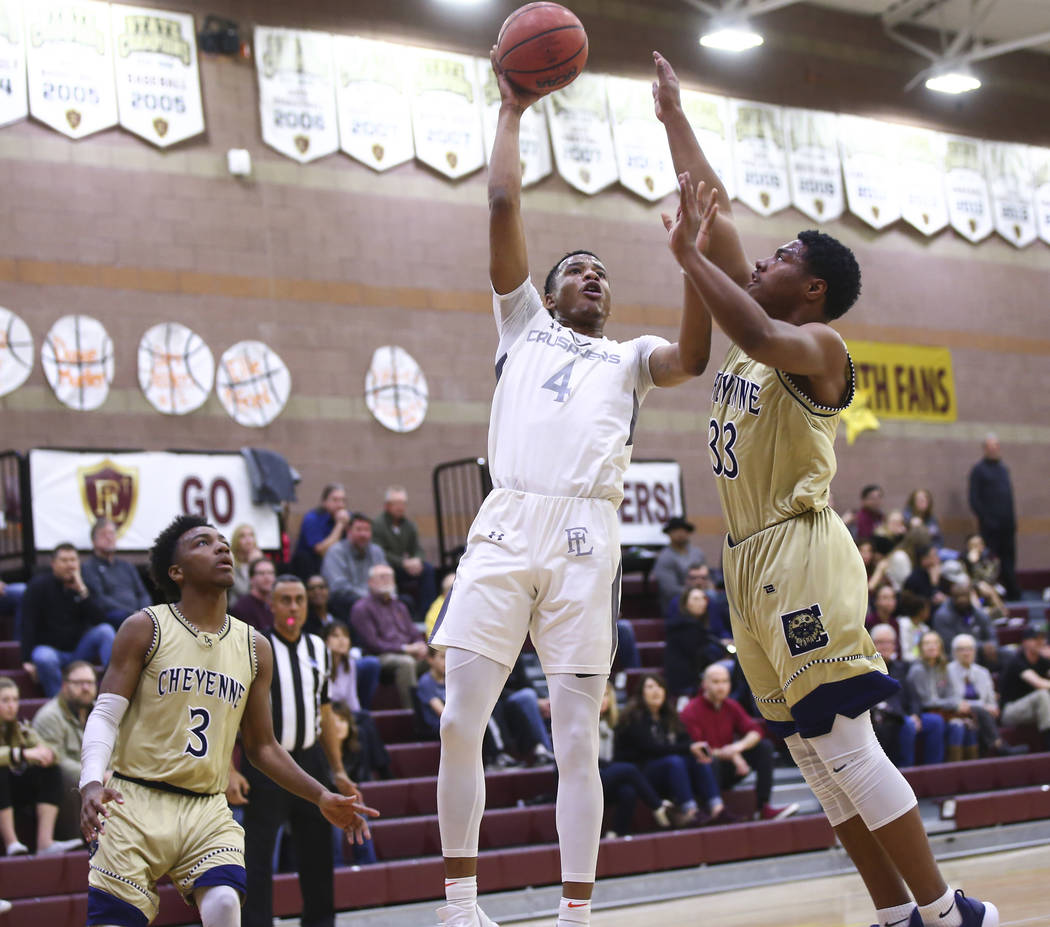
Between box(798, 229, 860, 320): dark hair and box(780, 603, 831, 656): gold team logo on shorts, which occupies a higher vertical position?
box(798, 229, 860, 320): dark hair

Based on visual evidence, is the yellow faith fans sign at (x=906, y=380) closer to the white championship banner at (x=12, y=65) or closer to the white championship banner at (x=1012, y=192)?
the white championship banner at (x=1012, y=192)

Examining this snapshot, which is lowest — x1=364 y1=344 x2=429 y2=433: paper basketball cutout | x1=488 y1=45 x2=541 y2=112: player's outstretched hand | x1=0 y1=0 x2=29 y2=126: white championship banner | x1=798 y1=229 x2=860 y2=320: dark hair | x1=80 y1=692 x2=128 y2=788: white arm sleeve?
x1=80 y1=692 x2=128 y2=788: white arm sleeve

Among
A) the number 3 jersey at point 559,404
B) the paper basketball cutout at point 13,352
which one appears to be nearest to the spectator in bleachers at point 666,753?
the number 3 jersey at point 559,404

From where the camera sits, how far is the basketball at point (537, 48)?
4.34m

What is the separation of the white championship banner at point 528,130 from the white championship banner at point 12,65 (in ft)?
15.1

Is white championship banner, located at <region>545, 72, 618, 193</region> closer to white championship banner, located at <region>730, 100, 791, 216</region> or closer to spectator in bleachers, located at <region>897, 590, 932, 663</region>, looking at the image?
white championship banner, located at <region>730, 100, 791, 216</region>

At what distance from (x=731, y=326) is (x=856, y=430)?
13384 millimetres

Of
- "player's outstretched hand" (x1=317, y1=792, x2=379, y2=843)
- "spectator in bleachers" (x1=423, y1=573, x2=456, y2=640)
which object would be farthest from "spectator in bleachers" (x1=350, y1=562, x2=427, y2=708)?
"player's outstretched hand" (x1=317, y1=792, x2=379, y2=843)

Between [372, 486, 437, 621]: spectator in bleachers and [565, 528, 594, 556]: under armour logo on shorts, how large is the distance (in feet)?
25.7

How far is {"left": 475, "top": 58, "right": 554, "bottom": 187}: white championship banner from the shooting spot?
14.5m

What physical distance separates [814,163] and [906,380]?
2883mm

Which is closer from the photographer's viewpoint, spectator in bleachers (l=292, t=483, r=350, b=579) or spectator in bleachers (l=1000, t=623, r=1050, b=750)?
spectator in bleachers (l=292, t=483, r=350, b=579)

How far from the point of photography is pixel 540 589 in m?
4.03

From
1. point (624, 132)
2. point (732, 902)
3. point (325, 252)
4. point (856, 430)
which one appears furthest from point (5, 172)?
point (856, 430)
